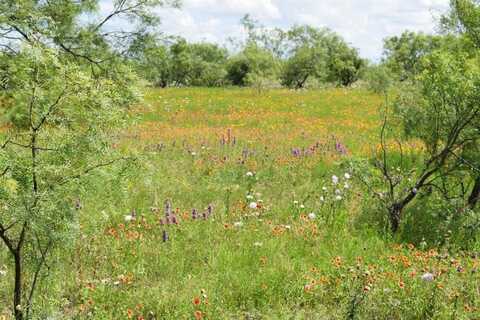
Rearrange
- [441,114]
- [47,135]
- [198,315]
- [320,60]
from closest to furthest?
[47,135], [198,315], [441,114], [320,60]

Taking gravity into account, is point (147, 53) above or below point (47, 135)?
above

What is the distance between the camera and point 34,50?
116 inches

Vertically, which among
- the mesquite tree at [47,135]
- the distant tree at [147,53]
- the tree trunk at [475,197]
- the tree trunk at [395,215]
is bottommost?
the tree trunk at [395,215]

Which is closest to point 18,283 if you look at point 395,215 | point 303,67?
point 395,215

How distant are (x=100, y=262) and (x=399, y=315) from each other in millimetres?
2973

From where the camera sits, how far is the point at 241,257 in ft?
17.3

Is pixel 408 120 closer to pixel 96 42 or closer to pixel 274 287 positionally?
pixel 274 287

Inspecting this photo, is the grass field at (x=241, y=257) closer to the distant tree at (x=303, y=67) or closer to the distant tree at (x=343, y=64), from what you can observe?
the distant tree at (x=303, y=67)

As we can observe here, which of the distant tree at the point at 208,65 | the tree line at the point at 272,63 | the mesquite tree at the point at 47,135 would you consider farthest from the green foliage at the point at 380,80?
the distant tree at the point at 208,65

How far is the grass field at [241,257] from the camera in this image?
4.27 metres

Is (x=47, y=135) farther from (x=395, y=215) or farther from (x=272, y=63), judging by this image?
(x=272, y=63)

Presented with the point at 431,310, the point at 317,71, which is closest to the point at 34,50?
the point at 431,310

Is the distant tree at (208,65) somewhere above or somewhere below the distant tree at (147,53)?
above

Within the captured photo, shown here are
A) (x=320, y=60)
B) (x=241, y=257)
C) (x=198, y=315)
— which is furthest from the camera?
(x=320, y=60)
